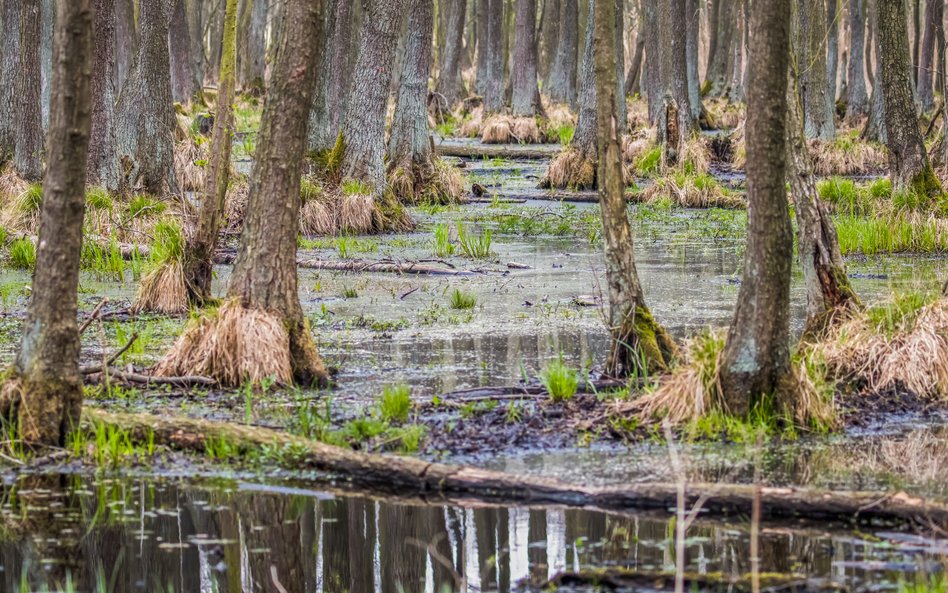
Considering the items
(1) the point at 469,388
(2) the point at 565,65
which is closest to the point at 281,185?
(1) the point at 469,388

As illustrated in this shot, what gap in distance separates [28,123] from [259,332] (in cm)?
1050

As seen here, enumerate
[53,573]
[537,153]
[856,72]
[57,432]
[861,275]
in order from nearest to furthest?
[53,573], [57,432], [861,275], [537,153], [856,72]

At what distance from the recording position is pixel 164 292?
11.0 m

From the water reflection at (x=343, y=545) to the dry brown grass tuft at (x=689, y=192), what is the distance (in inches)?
646

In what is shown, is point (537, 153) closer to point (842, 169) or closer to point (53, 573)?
point (842, 169)

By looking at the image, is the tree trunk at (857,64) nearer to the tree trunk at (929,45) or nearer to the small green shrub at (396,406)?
the tree trunk at (929,45)

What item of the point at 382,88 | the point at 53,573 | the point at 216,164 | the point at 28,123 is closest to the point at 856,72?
the point at 382,88

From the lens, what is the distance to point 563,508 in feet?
19.5

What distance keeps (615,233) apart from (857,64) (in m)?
30.3

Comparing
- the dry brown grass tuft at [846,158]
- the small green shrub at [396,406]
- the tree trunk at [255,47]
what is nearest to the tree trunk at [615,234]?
the small green shrub at [396,406]

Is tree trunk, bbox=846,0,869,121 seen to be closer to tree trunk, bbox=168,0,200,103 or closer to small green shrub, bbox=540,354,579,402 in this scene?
tree trunk, bbox=168,0,200,103

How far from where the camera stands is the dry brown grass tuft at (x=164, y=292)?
35.9ft

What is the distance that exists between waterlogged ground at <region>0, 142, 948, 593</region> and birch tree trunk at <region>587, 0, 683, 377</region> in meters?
0.49

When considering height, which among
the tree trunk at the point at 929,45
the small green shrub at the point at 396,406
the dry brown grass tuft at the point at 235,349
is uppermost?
the tree trunk at the point at 929,45
